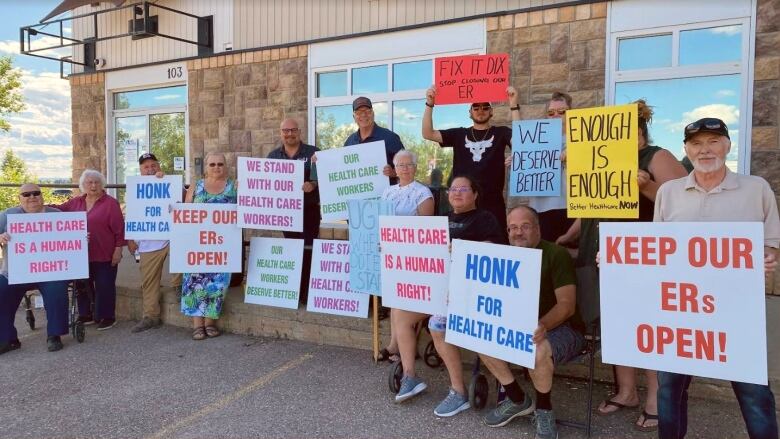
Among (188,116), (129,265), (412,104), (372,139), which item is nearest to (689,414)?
(372,139)

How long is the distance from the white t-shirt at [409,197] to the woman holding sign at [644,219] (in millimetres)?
1189

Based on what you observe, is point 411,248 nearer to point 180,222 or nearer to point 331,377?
point 331,377

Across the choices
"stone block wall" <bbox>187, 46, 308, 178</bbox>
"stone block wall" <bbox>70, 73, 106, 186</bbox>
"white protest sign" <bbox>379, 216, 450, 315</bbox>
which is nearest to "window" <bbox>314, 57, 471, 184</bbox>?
"stone block wall" <bbox>187, 46, 308, 178</bbox>

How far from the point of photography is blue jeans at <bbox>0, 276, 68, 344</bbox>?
518cm

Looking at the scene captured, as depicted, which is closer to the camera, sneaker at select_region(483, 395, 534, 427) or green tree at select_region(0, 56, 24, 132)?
sneaker at select_region(483, 395, 534, 427)

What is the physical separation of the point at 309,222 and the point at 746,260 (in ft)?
12.7

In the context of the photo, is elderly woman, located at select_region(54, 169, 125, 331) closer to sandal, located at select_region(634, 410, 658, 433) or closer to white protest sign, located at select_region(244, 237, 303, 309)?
white protest sign, located at select_region(244, 237, 303, 309)

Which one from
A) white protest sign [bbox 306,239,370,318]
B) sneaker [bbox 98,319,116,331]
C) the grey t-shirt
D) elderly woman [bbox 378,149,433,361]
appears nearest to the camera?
elderly woman [bbox 378,149,433,361]

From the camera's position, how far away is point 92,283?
592cm

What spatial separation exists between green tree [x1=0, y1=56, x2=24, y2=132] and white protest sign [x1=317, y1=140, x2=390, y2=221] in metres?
25.7

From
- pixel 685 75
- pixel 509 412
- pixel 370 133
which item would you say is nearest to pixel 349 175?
pixel 370 133

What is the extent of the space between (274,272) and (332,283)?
690 millimetres

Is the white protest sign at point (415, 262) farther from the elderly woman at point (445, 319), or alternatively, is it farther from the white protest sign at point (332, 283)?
the white protest sign at point (332, 283)

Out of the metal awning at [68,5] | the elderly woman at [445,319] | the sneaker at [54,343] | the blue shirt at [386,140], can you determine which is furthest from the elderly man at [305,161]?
the metal awning at [68,5]
